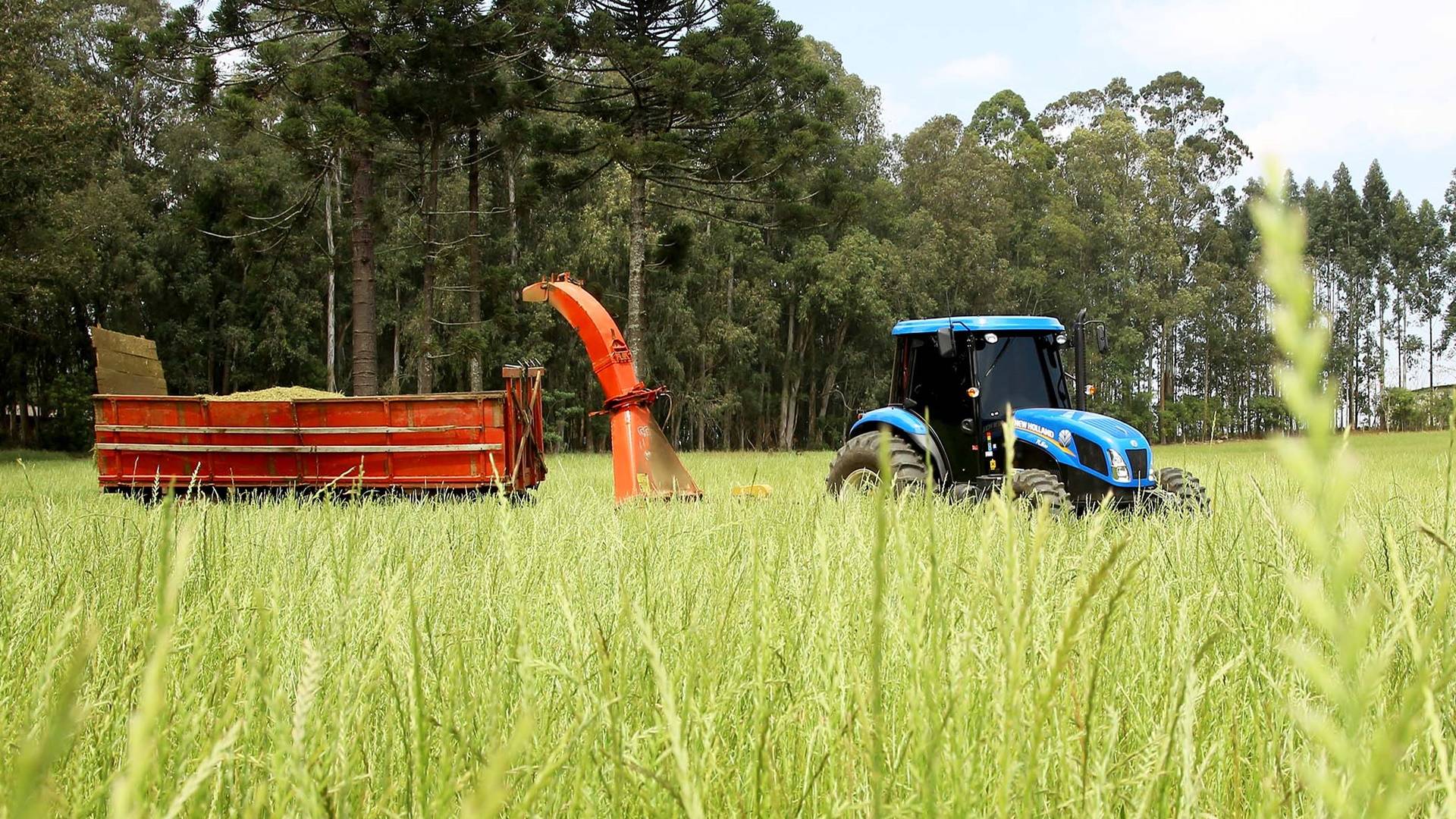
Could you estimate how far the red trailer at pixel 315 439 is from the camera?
918 cm

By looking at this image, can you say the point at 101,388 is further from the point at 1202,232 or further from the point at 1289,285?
the point at 1202,232

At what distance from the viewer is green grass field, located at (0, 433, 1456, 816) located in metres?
0.77

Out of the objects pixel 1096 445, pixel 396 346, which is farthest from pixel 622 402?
pixel 396 346

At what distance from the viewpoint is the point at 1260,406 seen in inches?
1989

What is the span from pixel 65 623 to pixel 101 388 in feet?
34.2

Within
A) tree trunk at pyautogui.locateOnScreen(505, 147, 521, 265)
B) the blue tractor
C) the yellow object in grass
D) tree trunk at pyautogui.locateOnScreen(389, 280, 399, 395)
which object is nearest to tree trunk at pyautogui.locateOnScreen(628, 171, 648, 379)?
the yellow object in grass

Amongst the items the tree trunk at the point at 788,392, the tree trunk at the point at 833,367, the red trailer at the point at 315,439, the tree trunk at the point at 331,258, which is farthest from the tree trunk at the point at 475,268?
the tree trunk at the point at 833,367

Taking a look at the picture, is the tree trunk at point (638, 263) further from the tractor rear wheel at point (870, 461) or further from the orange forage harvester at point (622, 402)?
the tractor rear wheel at point (870, 461)

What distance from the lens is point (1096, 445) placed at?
22.5ft

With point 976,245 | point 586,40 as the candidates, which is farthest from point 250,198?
point 976,245

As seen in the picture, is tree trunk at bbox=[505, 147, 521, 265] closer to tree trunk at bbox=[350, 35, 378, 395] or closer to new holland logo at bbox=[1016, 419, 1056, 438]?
tree trunk at bbox=[350, 35, 378, 395]

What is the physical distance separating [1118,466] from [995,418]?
3.10 feet

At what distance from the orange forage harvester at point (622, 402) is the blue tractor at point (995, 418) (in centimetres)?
145

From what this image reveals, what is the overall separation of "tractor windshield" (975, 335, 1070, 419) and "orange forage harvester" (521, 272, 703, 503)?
2.37 m
